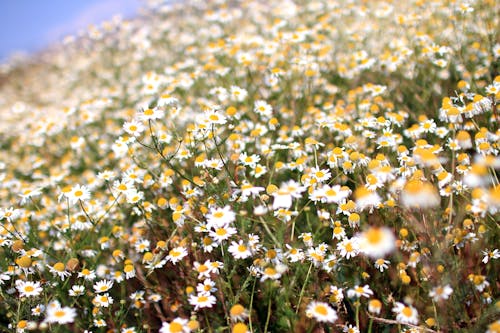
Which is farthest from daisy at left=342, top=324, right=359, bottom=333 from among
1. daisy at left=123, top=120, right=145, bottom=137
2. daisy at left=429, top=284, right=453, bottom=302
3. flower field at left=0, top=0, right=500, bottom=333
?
daisy at left=123, top=120, right=145, bottom=137

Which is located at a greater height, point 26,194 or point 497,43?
point 497,43

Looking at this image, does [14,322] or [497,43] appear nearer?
[14,322]

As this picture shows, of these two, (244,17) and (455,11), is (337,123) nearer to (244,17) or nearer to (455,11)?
(455,11)

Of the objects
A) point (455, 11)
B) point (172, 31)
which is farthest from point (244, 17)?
point (455, 11)

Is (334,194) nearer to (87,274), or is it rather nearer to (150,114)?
(150,114)

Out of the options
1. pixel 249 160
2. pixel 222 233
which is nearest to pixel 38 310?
pixel 222 233

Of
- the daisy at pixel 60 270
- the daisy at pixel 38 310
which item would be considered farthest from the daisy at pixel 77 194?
the daisy at pixel 38 310

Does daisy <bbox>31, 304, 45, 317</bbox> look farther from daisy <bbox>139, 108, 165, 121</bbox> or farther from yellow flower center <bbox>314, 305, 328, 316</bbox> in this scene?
yellow flower center <bbox>314, 305, 328, 316</bbox>

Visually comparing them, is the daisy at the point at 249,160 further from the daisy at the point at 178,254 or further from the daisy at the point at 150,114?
the daisy at the point at 178,254
